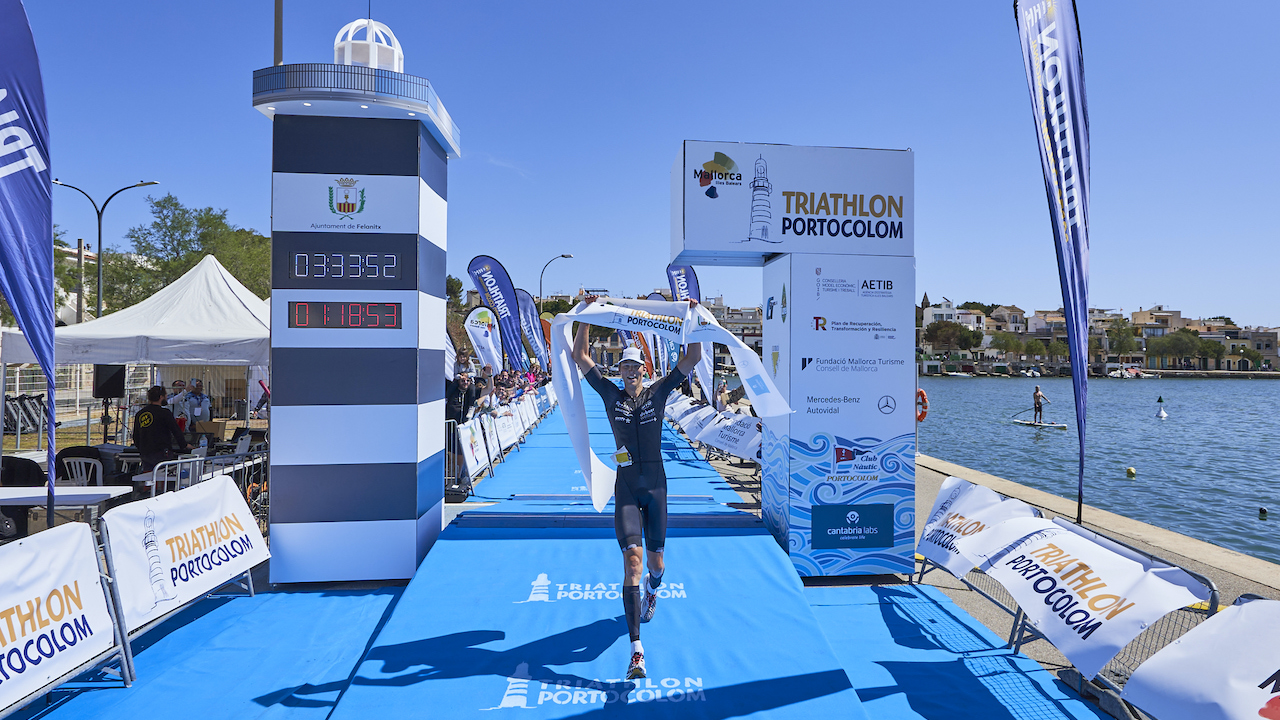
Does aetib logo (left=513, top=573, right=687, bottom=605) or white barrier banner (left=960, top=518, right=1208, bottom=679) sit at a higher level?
white barrier banner (left=960, top=518, right=1208, bottom=679)

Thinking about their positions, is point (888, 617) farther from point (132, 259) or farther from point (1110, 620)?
point (132, 259)

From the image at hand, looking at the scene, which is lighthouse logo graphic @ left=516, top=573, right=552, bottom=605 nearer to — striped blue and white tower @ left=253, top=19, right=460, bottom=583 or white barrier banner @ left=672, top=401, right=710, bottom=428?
striped blue and white tower @ left=253, top=19, right=460, bottom=583

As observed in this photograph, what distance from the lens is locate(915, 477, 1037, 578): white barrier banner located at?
5133mm

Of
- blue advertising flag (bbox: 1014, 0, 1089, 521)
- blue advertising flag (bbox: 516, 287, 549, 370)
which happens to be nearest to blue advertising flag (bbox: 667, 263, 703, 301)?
blue advertising flag (bbox: 516, 287, 549, 370)

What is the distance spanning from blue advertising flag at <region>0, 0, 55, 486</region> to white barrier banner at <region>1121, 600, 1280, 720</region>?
5506 millimetres

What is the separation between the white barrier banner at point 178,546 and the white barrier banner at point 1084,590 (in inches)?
226

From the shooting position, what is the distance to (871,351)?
20.7 ft

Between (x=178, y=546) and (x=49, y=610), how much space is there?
1154 millimetres

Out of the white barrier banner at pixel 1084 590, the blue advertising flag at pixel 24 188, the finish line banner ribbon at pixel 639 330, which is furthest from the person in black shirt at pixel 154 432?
the white barrier banner at pixel 1084 590

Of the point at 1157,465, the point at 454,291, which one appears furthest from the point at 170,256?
the point at 454,291

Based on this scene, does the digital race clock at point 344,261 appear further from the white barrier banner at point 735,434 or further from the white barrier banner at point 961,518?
the white barrier banner at point 735,434

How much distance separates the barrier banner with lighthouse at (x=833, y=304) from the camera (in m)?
6.27

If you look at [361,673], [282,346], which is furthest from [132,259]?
[361,673]

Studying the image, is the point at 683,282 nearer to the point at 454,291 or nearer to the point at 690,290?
the point at 690,290
